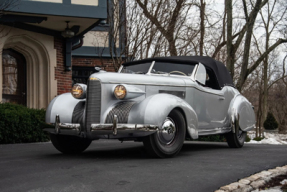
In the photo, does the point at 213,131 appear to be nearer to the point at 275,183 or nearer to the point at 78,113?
the point at 78,113

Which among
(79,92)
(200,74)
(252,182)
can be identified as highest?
(200,74)

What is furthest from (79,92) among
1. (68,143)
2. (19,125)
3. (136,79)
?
(19,125)

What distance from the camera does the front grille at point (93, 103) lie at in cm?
598

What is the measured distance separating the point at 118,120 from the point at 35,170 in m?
1.37

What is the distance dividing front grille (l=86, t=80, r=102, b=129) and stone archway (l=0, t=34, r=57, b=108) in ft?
25.7

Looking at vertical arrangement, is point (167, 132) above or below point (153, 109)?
below

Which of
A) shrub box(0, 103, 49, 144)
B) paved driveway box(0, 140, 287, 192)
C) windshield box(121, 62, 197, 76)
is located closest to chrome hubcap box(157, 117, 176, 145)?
paved driveway box(0, 140, 287, 192)

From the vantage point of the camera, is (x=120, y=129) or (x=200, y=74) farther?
(x=200, y=74)

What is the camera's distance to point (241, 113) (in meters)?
8.52

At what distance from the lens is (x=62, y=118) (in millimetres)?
6410

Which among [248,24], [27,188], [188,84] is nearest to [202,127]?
[188,84]

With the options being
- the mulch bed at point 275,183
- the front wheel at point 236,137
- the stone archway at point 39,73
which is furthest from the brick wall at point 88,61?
the mulch bed at point 275,183

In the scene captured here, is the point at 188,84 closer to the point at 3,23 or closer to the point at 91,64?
the point at 3,23

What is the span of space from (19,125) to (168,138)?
548cm
